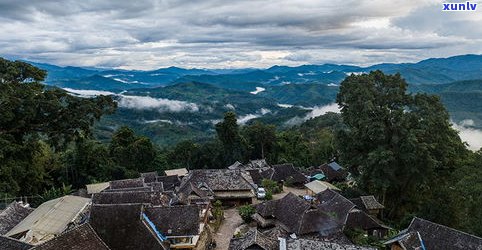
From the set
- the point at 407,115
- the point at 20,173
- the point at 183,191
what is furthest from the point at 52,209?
the point at 407,115

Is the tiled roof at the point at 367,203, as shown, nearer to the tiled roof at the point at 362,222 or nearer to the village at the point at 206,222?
the village at the point at 206,222

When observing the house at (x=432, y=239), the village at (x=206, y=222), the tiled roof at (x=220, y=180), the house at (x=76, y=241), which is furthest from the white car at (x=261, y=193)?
the house at (x=76, y=241)

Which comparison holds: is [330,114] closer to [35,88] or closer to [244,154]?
[244,154]

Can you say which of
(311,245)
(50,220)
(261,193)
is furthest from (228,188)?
(311,245)

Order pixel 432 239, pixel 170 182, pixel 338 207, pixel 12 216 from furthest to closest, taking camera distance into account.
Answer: pixel 170 182 → pixel 338 207 → pixel 12 216 → pixel 432 239

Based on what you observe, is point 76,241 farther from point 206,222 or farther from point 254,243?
point 206,222

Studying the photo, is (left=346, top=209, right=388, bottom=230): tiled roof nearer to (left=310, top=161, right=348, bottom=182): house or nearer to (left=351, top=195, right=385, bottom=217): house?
(left=351, top=195, right=385, bottom=217): house

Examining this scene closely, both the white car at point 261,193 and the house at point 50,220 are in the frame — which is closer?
the house at point 50,220
